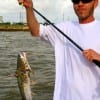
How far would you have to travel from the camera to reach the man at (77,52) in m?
4.50

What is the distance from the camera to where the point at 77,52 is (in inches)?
181

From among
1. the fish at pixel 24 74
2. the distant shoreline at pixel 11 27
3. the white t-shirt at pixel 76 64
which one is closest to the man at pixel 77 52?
the white t-shirt at pixel 76 64

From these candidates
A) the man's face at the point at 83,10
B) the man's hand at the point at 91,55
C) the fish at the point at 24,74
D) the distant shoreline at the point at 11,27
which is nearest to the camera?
the man's hand at the point at 91,55

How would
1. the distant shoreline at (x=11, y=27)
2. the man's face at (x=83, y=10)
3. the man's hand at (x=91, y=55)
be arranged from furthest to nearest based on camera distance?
1. the distant shoreline at (x=11, y=27)
2. the man's face at (x=83, y=10)
3. the man's hand at (x=91, y=55)

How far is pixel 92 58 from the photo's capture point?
442 cm

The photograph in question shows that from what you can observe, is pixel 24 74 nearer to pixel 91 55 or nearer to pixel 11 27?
pixel 91 55

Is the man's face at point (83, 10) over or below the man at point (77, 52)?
over

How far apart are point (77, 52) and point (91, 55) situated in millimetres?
236

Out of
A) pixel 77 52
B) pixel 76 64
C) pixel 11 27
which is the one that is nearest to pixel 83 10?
pixel 77 52

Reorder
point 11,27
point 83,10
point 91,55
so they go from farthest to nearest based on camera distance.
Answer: point 11,27 → point 83,10 → point 91,55

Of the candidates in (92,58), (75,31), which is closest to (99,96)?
(92,58)

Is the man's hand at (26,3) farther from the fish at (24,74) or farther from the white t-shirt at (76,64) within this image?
the fish at (24,74)

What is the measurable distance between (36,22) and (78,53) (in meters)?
0.61

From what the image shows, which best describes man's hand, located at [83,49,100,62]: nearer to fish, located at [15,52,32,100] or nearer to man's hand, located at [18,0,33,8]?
man's hand, located at [18,0,33,8]
